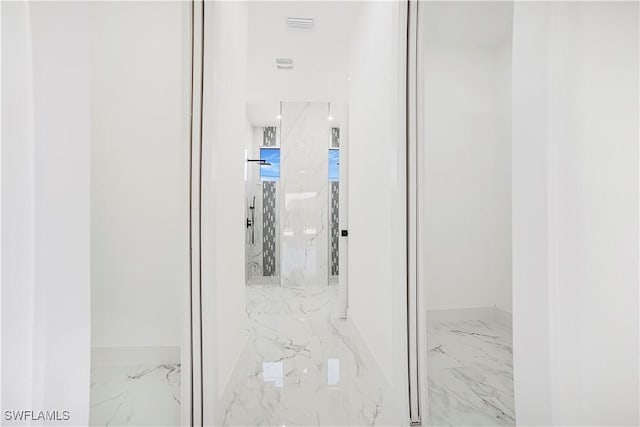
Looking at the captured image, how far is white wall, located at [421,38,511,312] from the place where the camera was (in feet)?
10.1

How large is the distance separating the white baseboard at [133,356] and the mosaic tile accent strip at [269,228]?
11.6 ft

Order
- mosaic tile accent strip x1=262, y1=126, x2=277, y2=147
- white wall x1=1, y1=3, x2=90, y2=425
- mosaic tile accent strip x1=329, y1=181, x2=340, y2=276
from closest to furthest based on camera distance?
1. white wall x1=1, y1=3, x2=90, y2=425
2. mosaic tile accent strip x1=329, y1=181, x2=340, y2=276
3. mosaic tile accent strip x1=262, y1=126, x2=277, y2=147

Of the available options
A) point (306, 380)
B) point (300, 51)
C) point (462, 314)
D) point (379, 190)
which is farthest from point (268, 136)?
point (306, 380)

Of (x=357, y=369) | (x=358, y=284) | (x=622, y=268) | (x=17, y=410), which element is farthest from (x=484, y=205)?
(x=17, y=410)

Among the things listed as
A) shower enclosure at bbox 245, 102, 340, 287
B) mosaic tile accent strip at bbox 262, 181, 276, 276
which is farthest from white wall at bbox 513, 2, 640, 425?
mosaic tile accent strip at bbox 262, 181, 276, 276

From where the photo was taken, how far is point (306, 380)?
1.94 meters

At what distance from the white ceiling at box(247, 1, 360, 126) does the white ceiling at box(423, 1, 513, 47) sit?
0.75 meters

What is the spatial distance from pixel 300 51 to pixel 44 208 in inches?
126

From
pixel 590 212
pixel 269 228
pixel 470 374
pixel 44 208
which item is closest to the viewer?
Answer: pixel 44 208

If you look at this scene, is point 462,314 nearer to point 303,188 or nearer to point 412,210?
point 412,210

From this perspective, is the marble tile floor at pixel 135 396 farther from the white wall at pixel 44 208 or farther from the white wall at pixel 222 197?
the white wall at pixel 44 208

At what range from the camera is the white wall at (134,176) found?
217 centimetres

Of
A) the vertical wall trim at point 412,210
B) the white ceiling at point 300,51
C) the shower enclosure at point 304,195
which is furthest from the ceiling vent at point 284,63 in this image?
the vertical wall trim at point 412,210

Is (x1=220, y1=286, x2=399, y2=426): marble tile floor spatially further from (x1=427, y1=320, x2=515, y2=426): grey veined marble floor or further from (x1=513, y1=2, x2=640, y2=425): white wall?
(x1=513, y1=2, x2=640, y2=425): white wall
